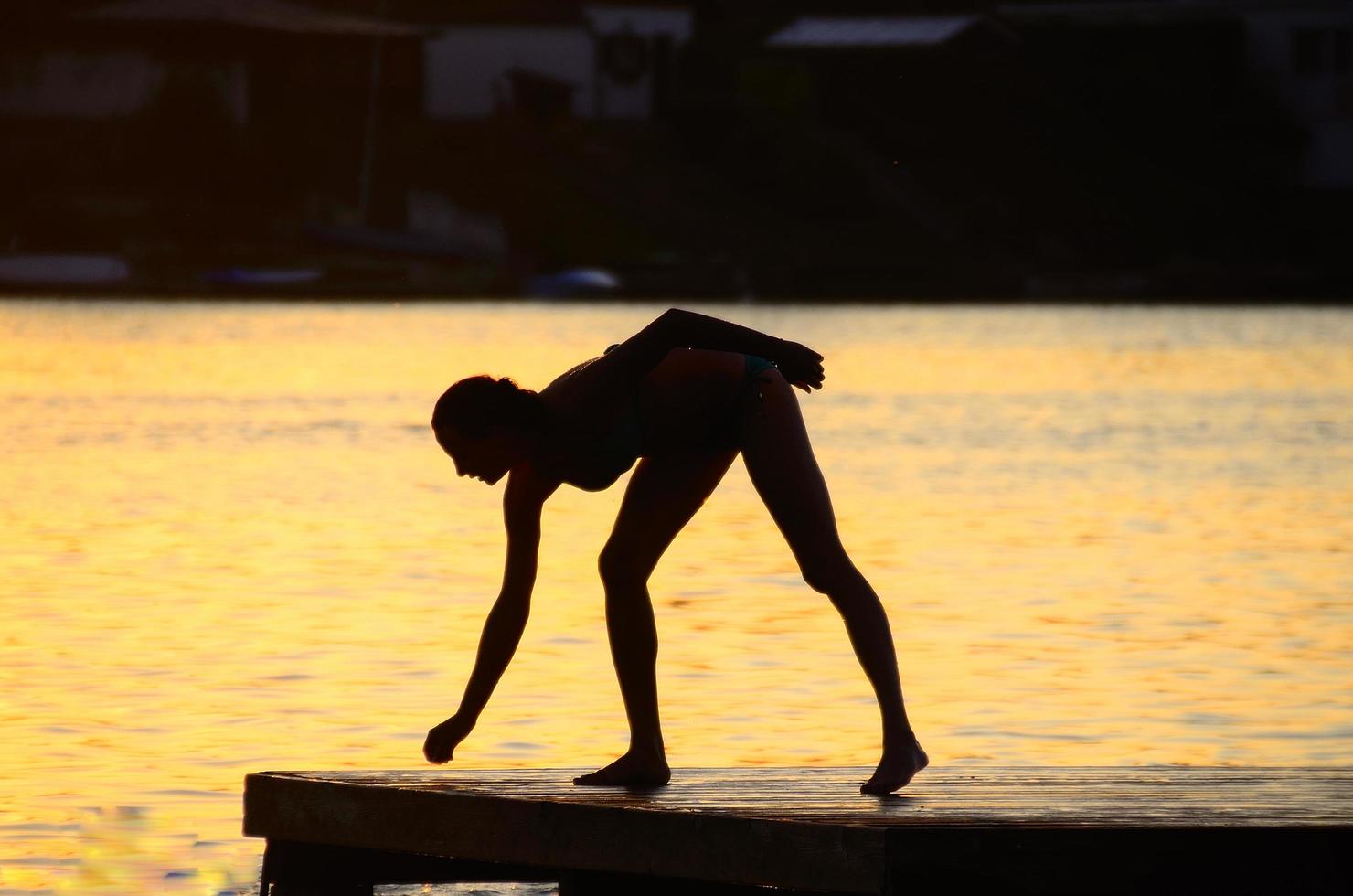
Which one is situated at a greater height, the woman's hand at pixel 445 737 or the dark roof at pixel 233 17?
the woman's hand at pixel 445 737

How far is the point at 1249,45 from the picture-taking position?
8800cm

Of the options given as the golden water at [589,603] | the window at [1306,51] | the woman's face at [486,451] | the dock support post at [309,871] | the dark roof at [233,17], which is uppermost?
the woman's face at [486,451]

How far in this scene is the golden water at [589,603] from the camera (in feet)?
41.1

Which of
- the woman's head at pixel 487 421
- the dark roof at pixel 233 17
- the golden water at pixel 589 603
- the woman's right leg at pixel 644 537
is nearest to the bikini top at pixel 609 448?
the woman's head at pixel 487 421

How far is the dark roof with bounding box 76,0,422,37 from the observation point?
3292 inches

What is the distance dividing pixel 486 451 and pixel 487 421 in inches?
3.5

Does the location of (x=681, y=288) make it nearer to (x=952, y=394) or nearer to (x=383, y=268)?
(x=383, y=268)

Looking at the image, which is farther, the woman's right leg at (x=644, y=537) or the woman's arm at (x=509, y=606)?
the woman's right leg at (x=644, y=537)

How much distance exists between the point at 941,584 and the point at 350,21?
7116 centimetres

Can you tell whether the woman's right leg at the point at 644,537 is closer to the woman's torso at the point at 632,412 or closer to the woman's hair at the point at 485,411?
the woman's torso at the point at 632,412

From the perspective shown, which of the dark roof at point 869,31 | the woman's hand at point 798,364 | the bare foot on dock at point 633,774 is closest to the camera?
the woman's hand at point 798,364

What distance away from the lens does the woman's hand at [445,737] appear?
836 centimetres

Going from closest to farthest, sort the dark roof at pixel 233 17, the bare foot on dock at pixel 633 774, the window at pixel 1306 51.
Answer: the bare foot on dock at pixel 633 774 → the dark roof at pixel 233 17 → the window at pixel 1306 51

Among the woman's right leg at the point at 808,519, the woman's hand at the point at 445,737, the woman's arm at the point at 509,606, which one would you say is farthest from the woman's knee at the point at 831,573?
the woman's hand at the point at 445,737
